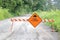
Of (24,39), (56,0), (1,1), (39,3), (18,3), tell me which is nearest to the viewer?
(24,39)

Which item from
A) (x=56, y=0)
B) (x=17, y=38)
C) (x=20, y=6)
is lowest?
(x=56, y=0)

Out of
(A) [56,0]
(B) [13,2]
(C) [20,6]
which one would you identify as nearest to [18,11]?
(C) [20,6]

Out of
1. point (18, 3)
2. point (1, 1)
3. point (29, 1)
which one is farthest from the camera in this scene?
point (29, 1)

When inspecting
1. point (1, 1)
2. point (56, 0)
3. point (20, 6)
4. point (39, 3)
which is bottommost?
point (56, 0)

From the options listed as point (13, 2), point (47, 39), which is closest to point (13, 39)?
point (47, 39)

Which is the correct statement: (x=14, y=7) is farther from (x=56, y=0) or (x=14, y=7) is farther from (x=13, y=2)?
(x=56, y=0)

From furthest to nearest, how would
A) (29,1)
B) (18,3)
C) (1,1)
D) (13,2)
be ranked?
(29,1) < (18,3) < (13,2) < (1,1)

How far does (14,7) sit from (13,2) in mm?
2464

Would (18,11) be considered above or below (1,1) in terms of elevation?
below

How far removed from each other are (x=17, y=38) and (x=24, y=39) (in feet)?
1.91

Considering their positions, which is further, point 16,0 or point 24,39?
point 16,0

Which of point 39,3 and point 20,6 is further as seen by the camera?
point 39,3

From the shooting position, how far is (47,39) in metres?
13.9

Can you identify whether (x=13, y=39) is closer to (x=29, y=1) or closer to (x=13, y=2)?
(x=13, y=2)
